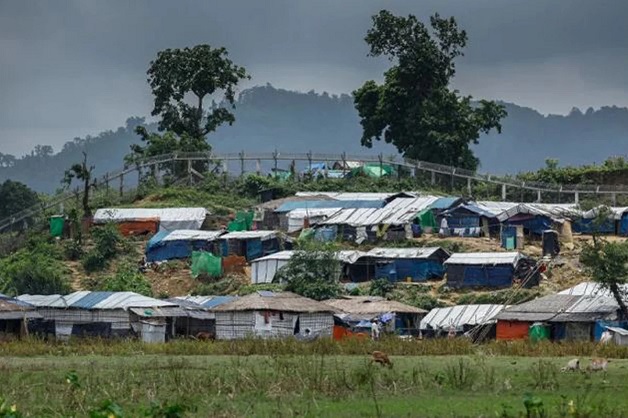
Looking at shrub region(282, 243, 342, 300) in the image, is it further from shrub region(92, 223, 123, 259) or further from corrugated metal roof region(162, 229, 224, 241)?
shrub region(92, 223, 123, 259)

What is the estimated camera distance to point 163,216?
61.8 meters

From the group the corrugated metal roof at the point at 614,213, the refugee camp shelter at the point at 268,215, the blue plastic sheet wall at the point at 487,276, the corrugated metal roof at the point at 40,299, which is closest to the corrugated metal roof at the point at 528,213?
the corrugated metal roof at the point at 614,213

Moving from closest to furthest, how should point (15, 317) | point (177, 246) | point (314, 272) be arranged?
point (15, 317) → point (314, 272) → point (177, 246)

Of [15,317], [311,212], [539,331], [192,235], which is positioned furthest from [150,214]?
[539,331]

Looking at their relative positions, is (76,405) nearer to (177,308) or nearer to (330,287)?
(177,308)

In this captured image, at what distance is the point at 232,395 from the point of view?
948 inches

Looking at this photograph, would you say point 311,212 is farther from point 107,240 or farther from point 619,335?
point 619,335

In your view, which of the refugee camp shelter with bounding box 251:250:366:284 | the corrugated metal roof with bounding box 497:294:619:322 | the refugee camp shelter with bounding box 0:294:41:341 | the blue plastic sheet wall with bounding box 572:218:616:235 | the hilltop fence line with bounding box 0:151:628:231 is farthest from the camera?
the hilltop fence line with bounding box 0:151:628:231

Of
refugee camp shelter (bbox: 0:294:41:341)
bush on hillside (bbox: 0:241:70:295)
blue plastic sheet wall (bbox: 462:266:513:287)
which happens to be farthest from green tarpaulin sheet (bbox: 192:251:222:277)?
refugee camp shelter (bbox: 0:294:41:341)

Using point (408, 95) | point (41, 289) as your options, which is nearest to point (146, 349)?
point (41, 289)

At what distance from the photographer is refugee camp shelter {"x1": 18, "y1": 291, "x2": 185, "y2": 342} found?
1766 inches

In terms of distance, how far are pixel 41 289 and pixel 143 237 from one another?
9106 millimetres

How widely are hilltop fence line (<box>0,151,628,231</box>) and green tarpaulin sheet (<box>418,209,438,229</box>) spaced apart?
30.5 ft

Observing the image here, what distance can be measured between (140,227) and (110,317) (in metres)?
16.4
